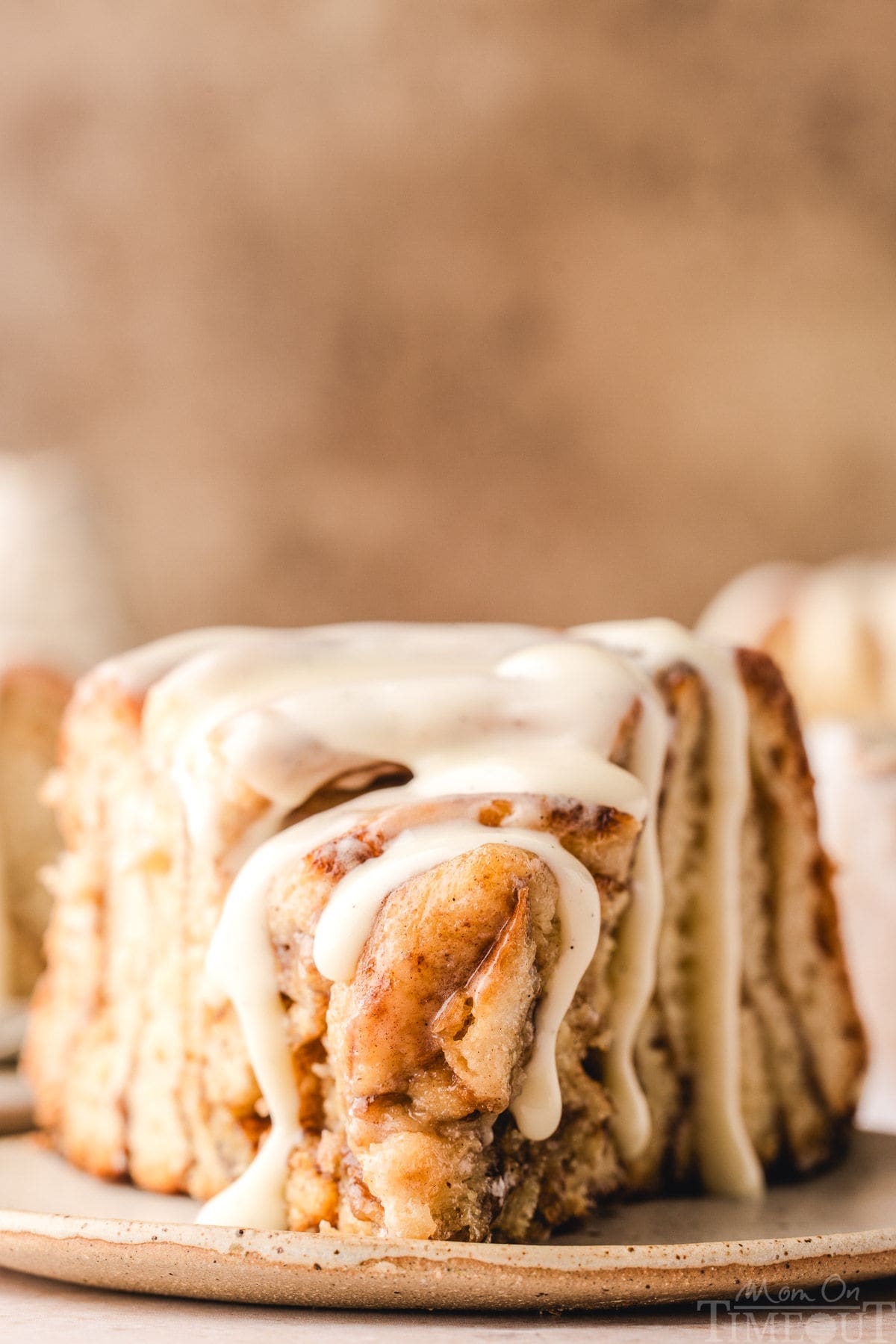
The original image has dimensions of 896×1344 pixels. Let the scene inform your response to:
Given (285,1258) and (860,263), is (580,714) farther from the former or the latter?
(860,263)

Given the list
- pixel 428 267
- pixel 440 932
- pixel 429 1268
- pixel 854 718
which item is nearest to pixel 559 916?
pixel 440 932

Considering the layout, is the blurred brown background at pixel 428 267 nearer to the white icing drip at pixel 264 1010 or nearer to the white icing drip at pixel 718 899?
the white icing drip at pixel 718 899

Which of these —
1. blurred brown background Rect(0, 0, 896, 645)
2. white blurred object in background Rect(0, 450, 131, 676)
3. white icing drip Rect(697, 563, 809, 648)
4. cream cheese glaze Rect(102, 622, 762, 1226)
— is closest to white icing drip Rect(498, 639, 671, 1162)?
cream cheese glaze Rect(102, 622, 762, 1226)

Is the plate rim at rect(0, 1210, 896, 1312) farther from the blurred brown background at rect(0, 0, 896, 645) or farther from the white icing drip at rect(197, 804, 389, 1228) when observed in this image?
the blurred brown background at rect(0, 0, 896, 645)

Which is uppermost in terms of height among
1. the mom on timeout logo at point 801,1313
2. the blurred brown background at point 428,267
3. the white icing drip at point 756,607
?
the blurred brown background at point 428,267

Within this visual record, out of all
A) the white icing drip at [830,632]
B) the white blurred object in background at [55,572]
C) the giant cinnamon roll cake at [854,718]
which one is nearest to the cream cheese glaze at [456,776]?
the giant cinnamon roll cake at [854,718]

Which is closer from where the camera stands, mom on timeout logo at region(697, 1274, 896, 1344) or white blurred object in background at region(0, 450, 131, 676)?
mom on timeout logo at region(697, 1274, 896, 1344)

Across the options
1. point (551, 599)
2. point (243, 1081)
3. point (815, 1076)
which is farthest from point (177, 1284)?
point (551, 599)
